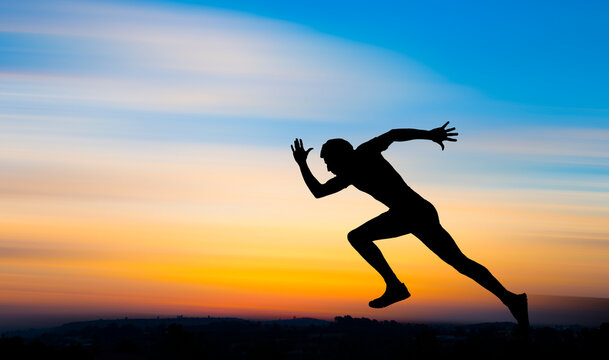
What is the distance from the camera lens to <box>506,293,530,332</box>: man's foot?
Answer: 46.6 feet

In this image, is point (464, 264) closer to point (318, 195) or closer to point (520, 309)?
point (520, 309)

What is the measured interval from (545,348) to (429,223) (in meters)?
142

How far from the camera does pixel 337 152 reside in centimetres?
1414

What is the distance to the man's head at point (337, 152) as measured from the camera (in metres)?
14.1

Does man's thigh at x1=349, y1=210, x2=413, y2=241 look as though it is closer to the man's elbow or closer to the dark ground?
the man's elbow

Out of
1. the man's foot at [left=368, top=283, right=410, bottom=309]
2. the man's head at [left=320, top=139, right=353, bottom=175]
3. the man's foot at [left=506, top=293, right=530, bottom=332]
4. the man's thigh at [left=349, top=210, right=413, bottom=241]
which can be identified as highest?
the man's head at [left=320, top=139, right=353, bottom=175]

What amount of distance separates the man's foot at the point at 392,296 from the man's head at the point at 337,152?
238cm

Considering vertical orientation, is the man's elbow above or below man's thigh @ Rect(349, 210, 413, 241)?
above

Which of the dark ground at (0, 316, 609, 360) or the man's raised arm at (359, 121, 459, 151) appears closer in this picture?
the man's raised arm at (359, 121, 459, 151)

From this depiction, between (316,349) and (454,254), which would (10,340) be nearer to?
(316,349)

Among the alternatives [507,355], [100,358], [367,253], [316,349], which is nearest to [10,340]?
[100,358]

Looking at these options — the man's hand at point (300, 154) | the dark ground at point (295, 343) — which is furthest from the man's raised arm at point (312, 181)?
the dark ground at point (295, 343)

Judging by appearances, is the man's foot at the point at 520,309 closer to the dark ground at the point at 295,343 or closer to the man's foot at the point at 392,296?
the man's foot at the point at 392,296

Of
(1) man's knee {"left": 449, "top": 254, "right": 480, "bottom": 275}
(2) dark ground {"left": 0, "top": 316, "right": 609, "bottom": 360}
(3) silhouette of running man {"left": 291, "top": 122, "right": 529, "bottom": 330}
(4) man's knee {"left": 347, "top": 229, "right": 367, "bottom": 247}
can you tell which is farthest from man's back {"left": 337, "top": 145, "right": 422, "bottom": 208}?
(2) dark ground {"left": 0, "top": 316, "right": 609, "bottom": 360}
